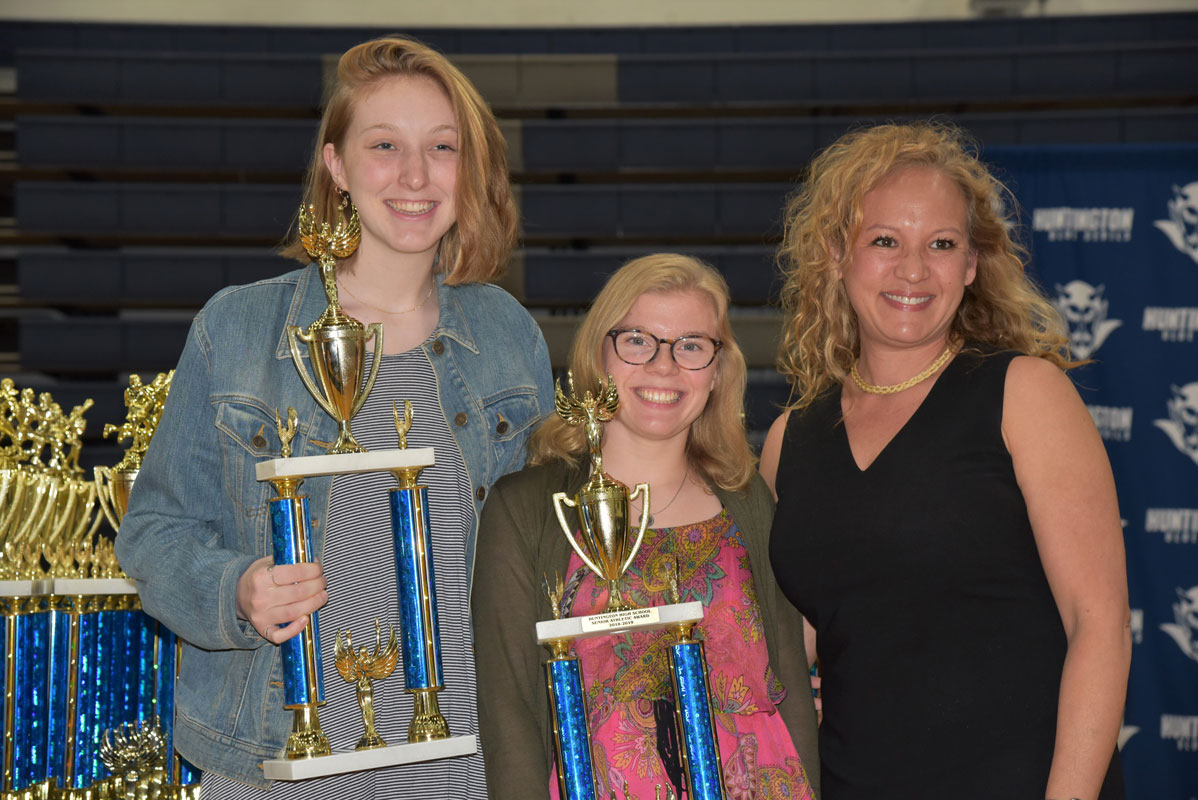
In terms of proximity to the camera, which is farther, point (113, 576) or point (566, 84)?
point (566, 84)

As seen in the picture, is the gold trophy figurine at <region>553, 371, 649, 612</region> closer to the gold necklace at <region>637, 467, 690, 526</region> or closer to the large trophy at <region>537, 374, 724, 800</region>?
the large trophy at <region>537, 374, 724, 800</region>

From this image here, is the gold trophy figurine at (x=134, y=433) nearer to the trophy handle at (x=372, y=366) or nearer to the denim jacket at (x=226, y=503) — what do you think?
the denim jacket at (x=226, y=503)

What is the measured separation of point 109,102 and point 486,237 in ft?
21.6

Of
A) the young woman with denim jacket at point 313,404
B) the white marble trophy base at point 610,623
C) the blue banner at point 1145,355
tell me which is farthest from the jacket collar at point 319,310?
the blue banner at point 1145,355

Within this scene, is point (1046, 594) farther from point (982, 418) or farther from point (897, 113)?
point (897, 113)

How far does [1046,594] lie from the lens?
1739 millimetres

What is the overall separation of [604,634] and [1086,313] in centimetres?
289

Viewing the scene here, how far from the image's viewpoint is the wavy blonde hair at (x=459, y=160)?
1.72 m

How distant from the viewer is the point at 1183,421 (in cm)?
392

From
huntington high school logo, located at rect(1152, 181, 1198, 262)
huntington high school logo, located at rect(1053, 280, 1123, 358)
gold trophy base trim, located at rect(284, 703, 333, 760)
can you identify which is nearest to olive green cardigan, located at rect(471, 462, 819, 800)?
gold trophy base trim, located at rect(284, 703, 333, 760)

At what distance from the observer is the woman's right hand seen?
1497 mm

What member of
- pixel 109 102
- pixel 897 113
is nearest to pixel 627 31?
pixel 897 113

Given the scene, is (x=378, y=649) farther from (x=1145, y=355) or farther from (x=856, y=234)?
(x=1145, y=355)

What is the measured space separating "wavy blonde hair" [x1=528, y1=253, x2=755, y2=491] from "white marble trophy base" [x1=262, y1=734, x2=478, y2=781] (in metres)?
0.46
